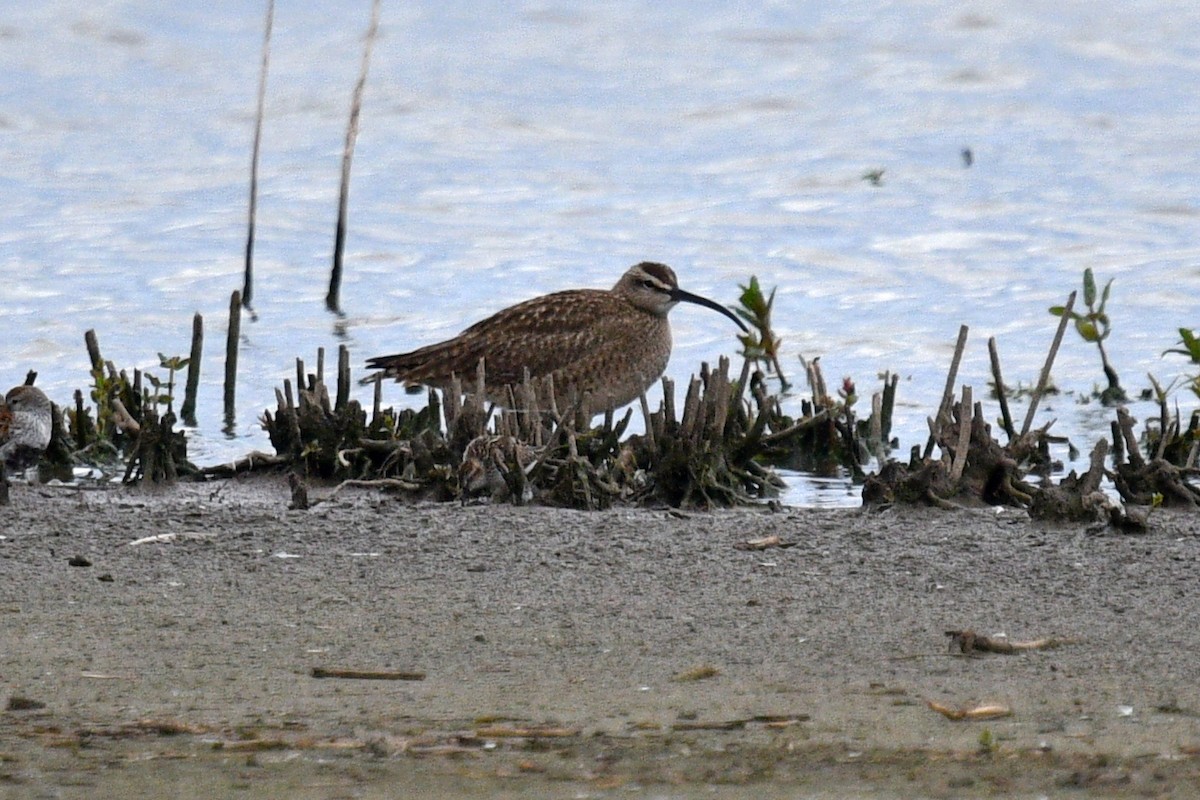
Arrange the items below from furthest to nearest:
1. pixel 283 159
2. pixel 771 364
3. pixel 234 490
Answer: pixel 283 159
pixel 771 364
pixel 234 490

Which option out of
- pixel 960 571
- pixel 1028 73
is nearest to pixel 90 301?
pixel 960 571

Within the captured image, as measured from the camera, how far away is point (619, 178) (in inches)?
707

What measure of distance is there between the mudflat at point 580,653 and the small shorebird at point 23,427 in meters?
0.53

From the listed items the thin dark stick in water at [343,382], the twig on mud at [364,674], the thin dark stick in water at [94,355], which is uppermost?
the thin dark stick in water at [94,355]

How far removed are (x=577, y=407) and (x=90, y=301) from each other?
703 cm

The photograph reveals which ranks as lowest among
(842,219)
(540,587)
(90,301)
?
(540,587)

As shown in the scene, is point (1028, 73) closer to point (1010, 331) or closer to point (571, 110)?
point (571, 110)

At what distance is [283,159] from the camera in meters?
18.9

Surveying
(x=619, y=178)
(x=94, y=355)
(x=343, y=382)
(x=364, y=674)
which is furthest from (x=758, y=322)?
(x=619, y=178)

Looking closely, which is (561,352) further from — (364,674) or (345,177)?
(364,674)

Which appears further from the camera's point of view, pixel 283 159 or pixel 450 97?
pixel 450 97

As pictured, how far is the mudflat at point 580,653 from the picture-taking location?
4332 mm

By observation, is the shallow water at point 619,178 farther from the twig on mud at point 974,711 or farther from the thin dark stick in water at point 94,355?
the twig on mud at point 974,711

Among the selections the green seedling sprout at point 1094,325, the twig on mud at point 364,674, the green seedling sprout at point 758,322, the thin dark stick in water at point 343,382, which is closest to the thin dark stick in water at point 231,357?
the thin dark stick in water at point 343,382
